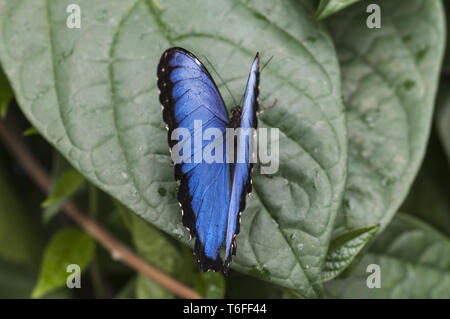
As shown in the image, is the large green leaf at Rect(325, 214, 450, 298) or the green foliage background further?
the large green leaf at Rect(325, 214, 450, 298)

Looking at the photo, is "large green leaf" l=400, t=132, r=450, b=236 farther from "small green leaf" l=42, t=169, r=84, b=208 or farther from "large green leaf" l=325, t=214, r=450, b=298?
"small green leaf" l=42, t=169, r=84, b=208

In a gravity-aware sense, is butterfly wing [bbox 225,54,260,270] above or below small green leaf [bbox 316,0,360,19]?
below

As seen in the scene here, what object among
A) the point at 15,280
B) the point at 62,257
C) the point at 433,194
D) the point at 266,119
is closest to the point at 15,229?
the point at 15,280

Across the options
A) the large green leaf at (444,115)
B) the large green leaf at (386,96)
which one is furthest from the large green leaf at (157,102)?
the large green leaf at (444,115)

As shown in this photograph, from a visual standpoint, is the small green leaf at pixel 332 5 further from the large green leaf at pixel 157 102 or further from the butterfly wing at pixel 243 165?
the butterfly wing at pixel 243 165

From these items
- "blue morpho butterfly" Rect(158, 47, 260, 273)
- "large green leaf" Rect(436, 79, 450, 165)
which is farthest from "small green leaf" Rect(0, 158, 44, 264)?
"large green leaf" Rect(436, 79, 450, 165)

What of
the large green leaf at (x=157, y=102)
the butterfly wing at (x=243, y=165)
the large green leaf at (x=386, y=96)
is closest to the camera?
the butterfly wing at (x=243, y=165)
